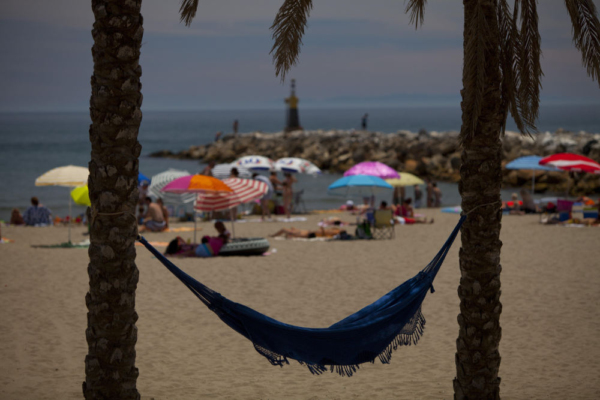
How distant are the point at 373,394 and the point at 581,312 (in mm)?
3848

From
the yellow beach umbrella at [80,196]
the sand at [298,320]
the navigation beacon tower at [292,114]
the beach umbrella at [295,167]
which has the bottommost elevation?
the sand at [298,320]

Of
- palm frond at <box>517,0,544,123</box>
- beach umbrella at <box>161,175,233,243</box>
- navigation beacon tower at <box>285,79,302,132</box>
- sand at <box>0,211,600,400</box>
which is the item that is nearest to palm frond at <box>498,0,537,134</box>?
palm frond at <box>517,0,544,123</box>

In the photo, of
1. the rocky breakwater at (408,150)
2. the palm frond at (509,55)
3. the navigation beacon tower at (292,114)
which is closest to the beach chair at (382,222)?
the palm frond at (509,55)

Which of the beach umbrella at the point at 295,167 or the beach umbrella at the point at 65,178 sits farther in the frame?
the beach umbrella at the point at 295,167

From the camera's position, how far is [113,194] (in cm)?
403

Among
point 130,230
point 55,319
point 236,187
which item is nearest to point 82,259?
point 236,187

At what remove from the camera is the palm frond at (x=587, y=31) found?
5227 millimetres

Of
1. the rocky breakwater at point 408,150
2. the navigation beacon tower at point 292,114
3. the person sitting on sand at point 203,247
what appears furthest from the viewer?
the navigation beacon tower at point 292,114

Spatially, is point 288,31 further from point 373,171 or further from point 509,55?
point 373,171

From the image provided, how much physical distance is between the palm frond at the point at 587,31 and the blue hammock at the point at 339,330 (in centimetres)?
168

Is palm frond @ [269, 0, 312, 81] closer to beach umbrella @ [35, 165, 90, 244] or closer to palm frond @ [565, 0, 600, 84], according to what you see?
palm frond @ [565, 0, 600, 84]

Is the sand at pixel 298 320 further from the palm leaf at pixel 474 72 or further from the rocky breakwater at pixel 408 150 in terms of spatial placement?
the rocky breakwater at pixel 408 150

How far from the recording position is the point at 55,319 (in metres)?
7.96

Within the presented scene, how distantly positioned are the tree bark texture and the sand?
74 cm
